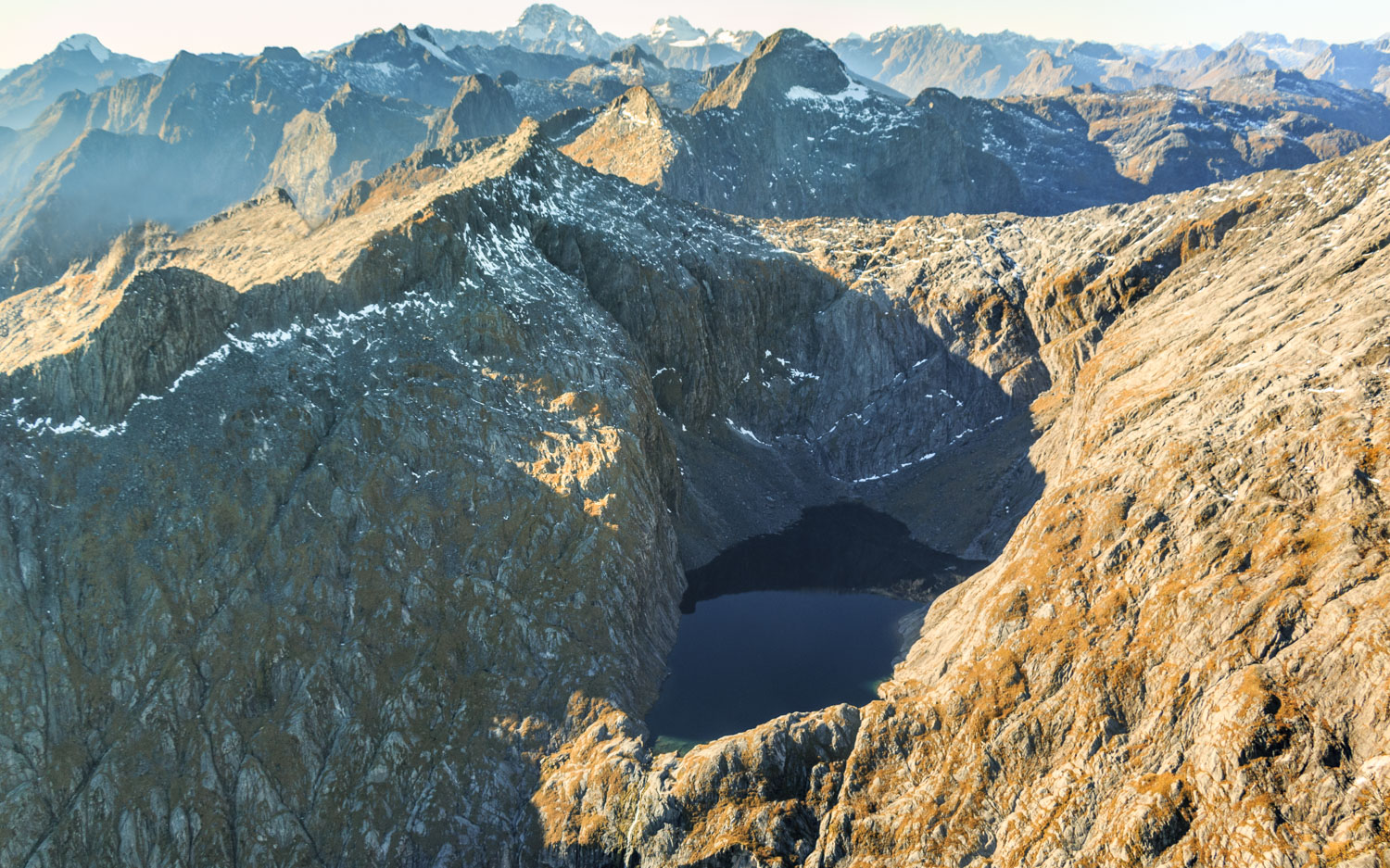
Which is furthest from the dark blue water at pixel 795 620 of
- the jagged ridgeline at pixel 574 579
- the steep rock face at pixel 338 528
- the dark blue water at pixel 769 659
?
the steep rock face at pixel 338 528

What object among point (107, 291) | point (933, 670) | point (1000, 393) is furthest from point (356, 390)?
→ point (1000, 393)

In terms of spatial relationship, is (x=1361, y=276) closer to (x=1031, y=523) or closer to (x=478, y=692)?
(x=1031, y=523)

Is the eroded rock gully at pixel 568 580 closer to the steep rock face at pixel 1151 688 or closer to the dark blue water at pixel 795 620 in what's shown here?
the steep rock face at pixel 1151 688


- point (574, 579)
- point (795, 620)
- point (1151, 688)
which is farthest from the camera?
point (795, 620)

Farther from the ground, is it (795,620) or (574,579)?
(574,579)

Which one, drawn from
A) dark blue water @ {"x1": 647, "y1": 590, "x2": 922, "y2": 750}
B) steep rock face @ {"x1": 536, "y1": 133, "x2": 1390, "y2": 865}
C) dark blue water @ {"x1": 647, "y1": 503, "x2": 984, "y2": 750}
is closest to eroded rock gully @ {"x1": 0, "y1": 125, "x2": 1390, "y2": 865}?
steep rock face @ {"x1": 536, "y1": 133, "x2": 1390, "y2": 865}

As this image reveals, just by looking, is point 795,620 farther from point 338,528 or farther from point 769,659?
point 338,528

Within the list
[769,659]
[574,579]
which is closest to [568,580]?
[574,579]

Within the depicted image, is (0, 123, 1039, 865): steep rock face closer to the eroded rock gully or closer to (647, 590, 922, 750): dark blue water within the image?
the eroded rock gully
